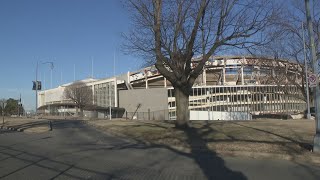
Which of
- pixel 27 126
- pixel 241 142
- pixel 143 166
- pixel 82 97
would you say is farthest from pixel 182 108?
pixel 82 97

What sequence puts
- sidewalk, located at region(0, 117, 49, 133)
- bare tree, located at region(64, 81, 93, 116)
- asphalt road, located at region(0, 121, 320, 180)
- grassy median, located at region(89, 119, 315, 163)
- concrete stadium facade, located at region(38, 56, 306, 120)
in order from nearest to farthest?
asphalt road, located at region(0, 121, 320, 180), grassy median, located at region(89, 119, 315, 163), sidewalk, located at region(0, 117, 49, 133), concrete stadium facade, located at region(38, 56, 306, 120), bare tree, located at region(64, 81, 93, 116)

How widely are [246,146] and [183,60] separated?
9.95 m

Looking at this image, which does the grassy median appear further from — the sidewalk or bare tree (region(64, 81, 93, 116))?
bare tree (region(64, 81, 93, 116))

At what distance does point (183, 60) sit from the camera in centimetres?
2645

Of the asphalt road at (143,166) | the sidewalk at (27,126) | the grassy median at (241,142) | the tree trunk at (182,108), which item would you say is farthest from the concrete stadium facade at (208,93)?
the asphalt road at (143,166)

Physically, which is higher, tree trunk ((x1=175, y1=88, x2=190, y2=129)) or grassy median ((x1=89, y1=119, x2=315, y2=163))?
tree trunk ((x1=175, y1=88, x2=190, y2=129))

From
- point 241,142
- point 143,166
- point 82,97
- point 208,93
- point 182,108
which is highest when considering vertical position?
point 208,93

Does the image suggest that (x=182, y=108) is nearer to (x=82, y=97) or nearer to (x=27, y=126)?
(x=27, y=126)

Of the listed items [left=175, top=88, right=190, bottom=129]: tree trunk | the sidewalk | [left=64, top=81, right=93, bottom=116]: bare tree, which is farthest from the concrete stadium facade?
[left=175, top=88, right=190, bottom=129]: tree trunk

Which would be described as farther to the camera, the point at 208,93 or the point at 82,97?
the point at 82,97

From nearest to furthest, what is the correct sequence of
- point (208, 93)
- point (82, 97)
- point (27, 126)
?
point (27, 126)
point (208, 93)
point (82, 97)

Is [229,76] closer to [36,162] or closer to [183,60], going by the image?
[183,60]

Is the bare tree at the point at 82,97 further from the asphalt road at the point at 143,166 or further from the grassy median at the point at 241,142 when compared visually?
the asphalt road at the point at 143,166

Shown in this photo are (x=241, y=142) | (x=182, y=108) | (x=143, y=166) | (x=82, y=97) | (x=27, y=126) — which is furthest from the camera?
(x=82, y=97)
